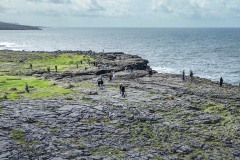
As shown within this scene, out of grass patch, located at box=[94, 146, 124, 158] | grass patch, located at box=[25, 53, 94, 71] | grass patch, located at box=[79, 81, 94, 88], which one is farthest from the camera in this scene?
grass patch, located at box=[25, 53, 94, 71]

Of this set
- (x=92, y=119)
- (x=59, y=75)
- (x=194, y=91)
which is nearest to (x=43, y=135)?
(x=92, y=119)

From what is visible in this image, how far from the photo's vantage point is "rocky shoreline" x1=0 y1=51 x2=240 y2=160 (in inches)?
1398

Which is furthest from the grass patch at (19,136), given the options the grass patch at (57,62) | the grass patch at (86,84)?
the grass patch at (57,62)

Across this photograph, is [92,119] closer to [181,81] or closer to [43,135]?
[43,135]

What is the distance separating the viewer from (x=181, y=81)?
235 feet

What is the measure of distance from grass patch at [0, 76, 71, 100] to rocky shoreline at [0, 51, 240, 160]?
2.61m

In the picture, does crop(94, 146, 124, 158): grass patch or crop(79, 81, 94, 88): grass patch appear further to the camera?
crop(79, 81, 94, 88): grass patch

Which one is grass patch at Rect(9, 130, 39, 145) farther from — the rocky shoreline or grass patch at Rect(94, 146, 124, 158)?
grass patch at Rect(94, 146, 124, 158)

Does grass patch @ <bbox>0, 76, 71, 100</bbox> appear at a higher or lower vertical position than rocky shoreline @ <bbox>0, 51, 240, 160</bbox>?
higher

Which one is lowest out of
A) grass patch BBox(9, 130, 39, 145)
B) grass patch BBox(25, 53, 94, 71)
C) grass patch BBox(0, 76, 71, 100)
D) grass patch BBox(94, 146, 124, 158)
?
grass patch BBox(94, 146, 124, 158)

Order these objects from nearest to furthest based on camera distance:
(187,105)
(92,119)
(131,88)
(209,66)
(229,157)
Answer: (229,157) → (92,119) → (187,105) → (131,88) → (209,66)

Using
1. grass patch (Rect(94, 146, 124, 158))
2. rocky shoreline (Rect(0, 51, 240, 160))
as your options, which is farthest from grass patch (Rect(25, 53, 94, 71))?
grass patch (Rect(94, 146, 124, 158))

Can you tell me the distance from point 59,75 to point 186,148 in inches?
1841

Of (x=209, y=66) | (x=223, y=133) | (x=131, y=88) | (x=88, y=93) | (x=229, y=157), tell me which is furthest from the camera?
(x=209, y=66)
